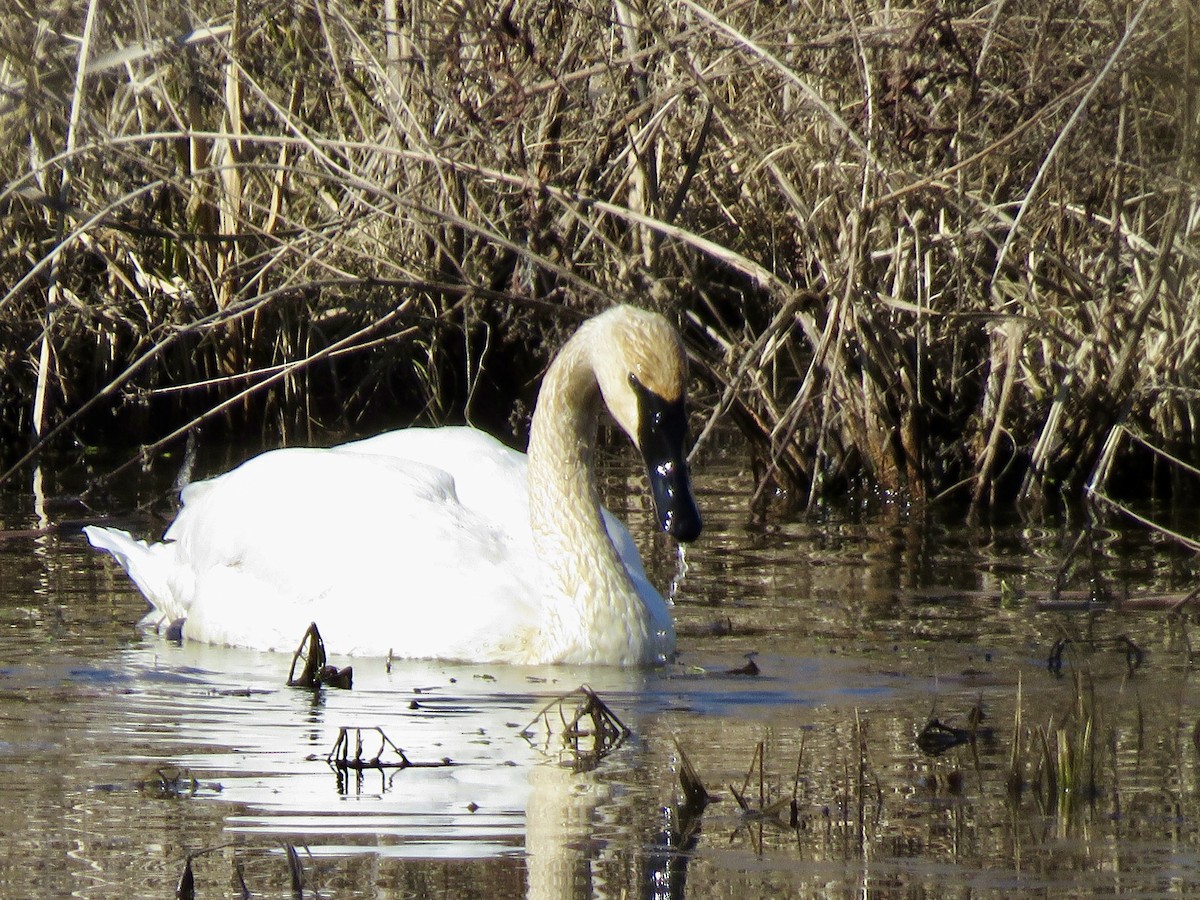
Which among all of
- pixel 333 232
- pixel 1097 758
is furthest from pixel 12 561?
pixel 1097 758

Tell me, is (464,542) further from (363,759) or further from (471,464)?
(363,759)

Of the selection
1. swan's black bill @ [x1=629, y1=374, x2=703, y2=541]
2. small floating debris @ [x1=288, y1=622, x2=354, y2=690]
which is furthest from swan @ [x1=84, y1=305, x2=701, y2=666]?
small floating debris @ [x1=288, y1=622, x2=354, y2=690]

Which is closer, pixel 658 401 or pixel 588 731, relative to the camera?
pixel 588 731

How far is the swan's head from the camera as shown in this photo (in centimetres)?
683

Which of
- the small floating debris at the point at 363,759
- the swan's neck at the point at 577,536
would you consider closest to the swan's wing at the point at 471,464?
the swan's neck at the point at 577,536

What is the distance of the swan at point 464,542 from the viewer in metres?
7.05

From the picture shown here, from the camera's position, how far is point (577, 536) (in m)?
7.36

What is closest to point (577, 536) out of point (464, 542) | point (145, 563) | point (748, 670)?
point (464, 542)

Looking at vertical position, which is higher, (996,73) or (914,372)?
(996,73)

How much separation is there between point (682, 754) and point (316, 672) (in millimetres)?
1963

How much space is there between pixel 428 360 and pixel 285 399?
94cm

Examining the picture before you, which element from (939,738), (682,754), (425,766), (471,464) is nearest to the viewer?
(682,754)

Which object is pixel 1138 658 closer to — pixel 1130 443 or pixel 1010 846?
pixel 1010 846

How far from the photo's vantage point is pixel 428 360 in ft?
41.3
